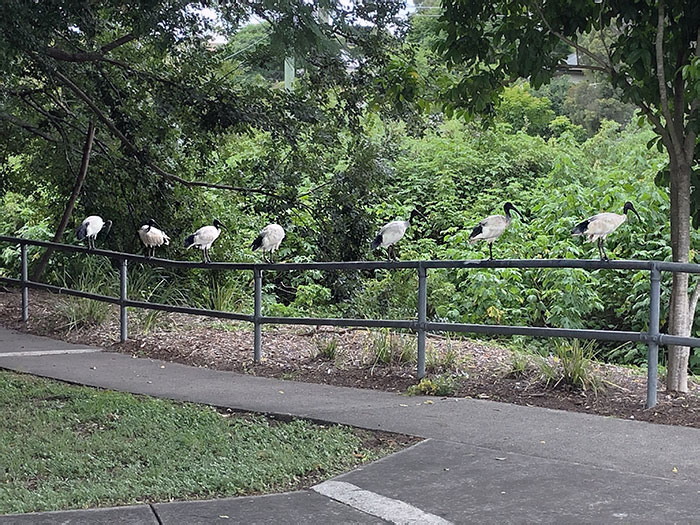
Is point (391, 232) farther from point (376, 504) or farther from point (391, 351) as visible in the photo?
point (376, 504)

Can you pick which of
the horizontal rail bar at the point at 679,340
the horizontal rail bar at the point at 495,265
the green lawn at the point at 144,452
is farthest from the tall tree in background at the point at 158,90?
the horizontal rail bar at the point at 679,340

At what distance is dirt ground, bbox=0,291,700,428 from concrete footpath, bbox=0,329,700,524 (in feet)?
1.37

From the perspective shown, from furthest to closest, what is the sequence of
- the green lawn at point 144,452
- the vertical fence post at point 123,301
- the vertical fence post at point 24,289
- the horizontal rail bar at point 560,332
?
Result: 1. the vertical fence post at point 24,289
2. the vertical fence post at point 123,301
3. the horizontal rail bar at point 560,332
4. the green lawn at point 144,452

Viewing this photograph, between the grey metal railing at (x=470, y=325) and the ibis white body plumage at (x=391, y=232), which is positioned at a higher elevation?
the ibis white body plumage at (x=391, y=232)

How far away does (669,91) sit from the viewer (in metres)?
7.67

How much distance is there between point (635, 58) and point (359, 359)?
3.89 meters

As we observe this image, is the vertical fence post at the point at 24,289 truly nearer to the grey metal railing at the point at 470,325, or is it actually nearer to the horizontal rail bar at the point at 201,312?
the grey metal railing at the point at 470,325

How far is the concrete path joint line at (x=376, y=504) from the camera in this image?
4.43m

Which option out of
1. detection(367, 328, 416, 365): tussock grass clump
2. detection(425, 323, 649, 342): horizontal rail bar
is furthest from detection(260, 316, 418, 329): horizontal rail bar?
detection(367, 328, 416, 365): tussock grass clump

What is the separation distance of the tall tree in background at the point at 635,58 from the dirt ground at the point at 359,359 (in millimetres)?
801

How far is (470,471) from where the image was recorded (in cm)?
520

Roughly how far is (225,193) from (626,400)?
31.8 ft

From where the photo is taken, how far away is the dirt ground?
7156 millimetres

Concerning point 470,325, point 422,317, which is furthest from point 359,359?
point 470,325
